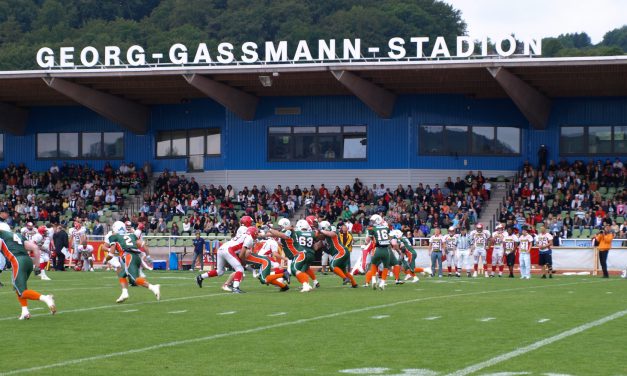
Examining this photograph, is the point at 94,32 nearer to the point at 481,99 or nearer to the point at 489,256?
the point at 481,99

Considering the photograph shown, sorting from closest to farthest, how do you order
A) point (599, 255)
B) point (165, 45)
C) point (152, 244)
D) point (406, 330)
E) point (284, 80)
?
point (406, 330), point (599, 255), point (152, 244), point (284, 80), point (165, 45)

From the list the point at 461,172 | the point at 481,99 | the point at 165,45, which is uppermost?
the point at 165,45

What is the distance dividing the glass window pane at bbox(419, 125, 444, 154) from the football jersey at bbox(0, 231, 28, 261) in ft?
103

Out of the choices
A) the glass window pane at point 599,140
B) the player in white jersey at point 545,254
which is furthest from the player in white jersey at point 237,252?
the glass window pane at point 599,140

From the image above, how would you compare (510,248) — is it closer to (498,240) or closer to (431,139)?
(498,240)

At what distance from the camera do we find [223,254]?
2292cm

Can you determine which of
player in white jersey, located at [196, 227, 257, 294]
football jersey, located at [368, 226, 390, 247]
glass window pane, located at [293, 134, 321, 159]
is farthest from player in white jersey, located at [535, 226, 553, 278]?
glass window pane, located at [293, 134, 321, 159]

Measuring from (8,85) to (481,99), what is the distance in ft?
63.6

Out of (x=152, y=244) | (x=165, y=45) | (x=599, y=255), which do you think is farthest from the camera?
(x=165, y=45)

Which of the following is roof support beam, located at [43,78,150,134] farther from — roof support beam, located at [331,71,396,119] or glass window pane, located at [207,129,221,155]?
roof support beam, located at [331,71,396,119]

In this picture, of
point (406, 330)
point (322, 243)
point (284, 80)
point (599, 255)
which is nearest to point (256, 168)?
point (284, 80)

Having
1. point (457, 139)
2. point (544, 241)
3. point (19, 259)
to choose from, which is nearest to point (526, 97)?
point (457, 139)

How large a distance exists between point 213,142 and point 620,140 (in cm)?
1692

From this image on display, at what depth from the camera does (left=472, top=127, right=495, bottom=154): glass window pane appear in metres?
46.6
